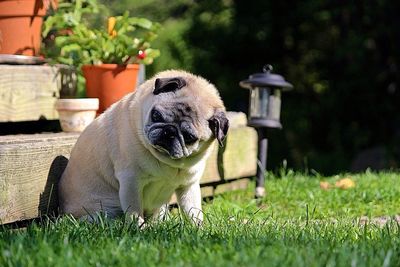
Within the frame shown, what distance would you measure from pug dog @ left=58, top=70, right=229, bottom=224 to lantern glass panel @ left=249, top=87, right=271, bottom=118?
159cm

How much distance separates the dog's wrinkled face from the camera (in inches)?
183

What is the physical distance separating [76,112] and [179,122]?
1255mm

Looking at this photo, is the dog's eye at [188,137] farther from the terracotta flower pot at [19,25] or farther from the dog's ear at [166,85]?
the terracotta flower pot at [19,25]

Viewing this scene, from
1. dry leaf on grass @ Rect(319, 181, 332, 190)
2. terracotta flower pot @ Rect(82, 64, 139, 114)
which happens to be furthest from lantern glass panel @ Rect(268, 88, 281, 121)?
terracotta flower pot @ Rect(82, 64, 139, 114)

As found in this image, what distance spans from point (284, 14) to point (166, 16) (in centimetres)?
163

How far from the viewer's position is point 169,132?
4.67 meters

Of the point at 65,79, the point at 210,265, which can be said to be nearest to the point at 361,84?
the point at 65,79

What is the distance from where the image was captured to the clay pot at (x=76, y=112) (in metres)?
5.75

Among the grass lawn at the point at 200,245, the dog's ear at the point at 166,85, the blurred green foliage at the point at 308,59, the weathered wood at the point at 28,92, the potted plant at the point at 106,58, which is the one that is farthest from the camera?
the blurred green foliage at the point at 308,59

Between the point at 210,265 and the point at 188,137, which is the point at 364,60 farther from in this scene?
the point at 210,265

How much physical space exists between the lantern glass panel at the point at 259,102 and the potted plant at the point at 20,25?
1.64 metres

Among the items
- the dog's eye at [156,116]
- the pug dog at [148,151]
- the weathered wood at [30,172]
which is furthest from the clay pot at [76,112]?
the dog's eye at [156,116]

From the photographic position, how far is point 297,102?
507 inches

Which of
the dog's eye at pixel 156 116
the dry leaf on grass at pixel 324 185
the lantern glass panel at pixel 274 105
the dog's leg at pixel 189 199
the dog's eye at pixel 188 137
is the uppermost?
the dog's eye at pixel 156 116
